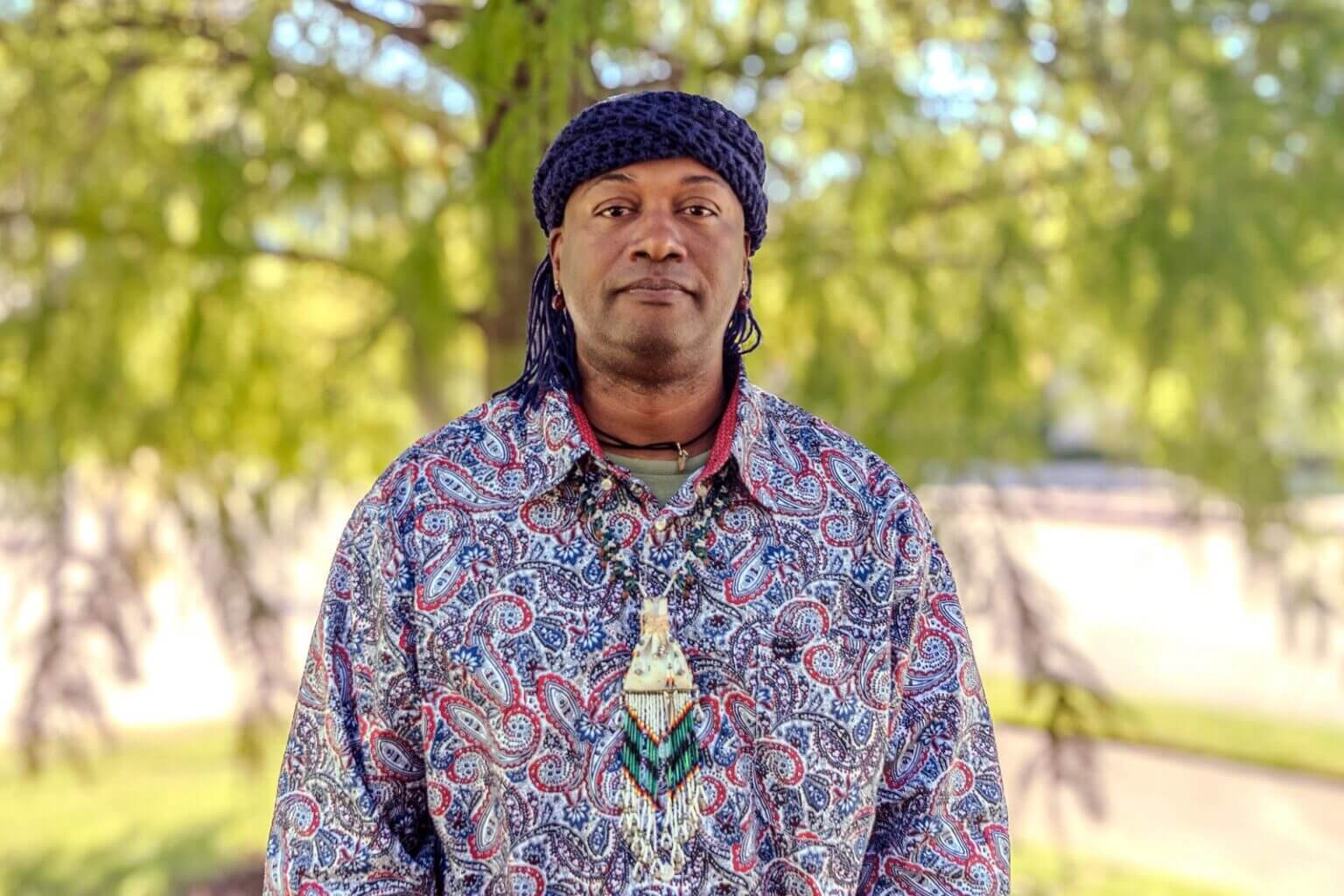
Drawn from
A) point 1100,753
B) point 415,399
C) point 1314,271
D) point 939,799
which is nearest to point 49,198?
point 415,399

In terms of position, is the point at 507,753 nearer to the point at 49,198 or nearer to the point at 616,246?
the point at 616,246

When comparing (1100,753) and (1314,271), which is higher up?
(1314,271)

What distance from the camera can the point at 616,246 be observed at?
4.71 ft

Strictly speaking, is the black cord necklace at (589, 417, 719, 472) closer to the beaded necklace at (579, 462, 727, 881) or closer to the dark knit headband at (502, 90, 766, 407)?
the dark knit headband at (502, 90, 766, 407)

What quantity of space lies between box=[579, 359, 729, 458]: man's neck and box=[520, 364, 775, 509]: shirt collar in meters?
0.03

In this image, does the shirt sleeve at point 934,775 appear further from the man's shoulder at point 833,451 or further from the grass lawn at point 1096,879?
the grass lawn at point 1096,879

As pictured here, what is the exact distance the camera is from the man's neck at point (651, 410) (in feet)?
4.98

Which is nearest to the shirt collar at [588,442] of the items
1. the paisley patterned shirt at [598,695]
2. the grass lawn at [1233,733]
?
the paisley patterned shirt at [598,695]

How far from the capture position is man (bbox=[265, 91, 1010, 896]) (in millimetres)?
1354

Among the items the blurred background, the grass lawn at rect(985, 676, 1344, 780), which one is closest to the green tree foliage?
the blurred background

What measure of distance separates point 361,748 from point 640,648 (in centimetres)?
30

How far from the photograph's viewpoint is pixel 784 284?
12.1 ft

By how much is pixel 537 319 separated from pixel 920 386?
1.98m

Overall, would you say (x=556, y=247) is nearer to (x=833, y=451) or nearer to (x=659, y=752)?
(x=833, y=451)
